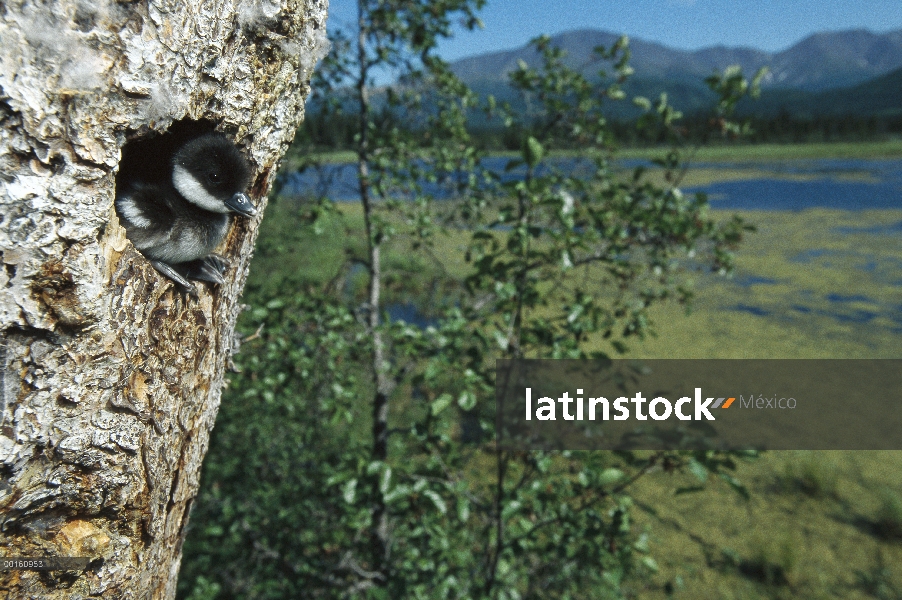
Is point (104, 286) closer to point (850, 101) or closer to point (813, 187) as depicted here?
point (813, 187)

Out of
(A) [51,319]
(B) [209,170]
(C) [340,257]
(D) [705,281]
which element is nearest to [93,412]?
(A) [51,319]

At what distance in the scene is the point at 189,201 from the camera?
49.3 inches

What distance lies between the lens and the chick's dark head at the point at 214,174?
44.4 inches

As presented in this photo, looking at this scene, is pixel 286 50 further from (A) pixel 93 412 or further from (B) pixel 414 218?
(B) pixel 414 218

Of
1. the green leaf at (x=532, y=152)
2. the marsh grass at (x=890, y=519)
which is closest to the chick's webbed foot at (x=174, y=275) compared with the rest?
the green leaf at (x=532, y=152)

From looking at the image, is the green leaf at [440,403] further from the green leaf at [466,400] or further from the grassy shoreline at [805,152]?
the grassy shoreline at [805,152]

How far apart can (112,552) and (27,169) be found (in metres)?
0.70

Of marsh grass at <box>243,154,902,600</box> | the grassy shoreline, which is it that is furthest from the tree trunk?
the grassy shoreline

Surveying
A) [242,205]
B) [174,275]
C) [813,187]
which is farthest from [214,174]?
[813,187]

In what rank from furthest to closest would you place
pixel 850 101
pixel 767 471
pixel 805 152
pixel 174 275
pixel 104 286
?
pixel 850 101, pixel 805 152, pixel 767 471, pixel 174 275, pixel 104 286

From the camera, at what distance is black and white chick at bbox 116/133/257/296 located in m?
1.11

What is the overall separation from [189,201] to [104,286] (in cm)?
44

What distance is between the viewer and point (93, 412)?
889 millimetres

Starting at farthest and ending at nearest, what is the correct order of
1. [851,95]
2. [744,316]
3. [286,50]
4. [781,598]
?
[851,95]
[744,316]
[781,598]
[286,50]
